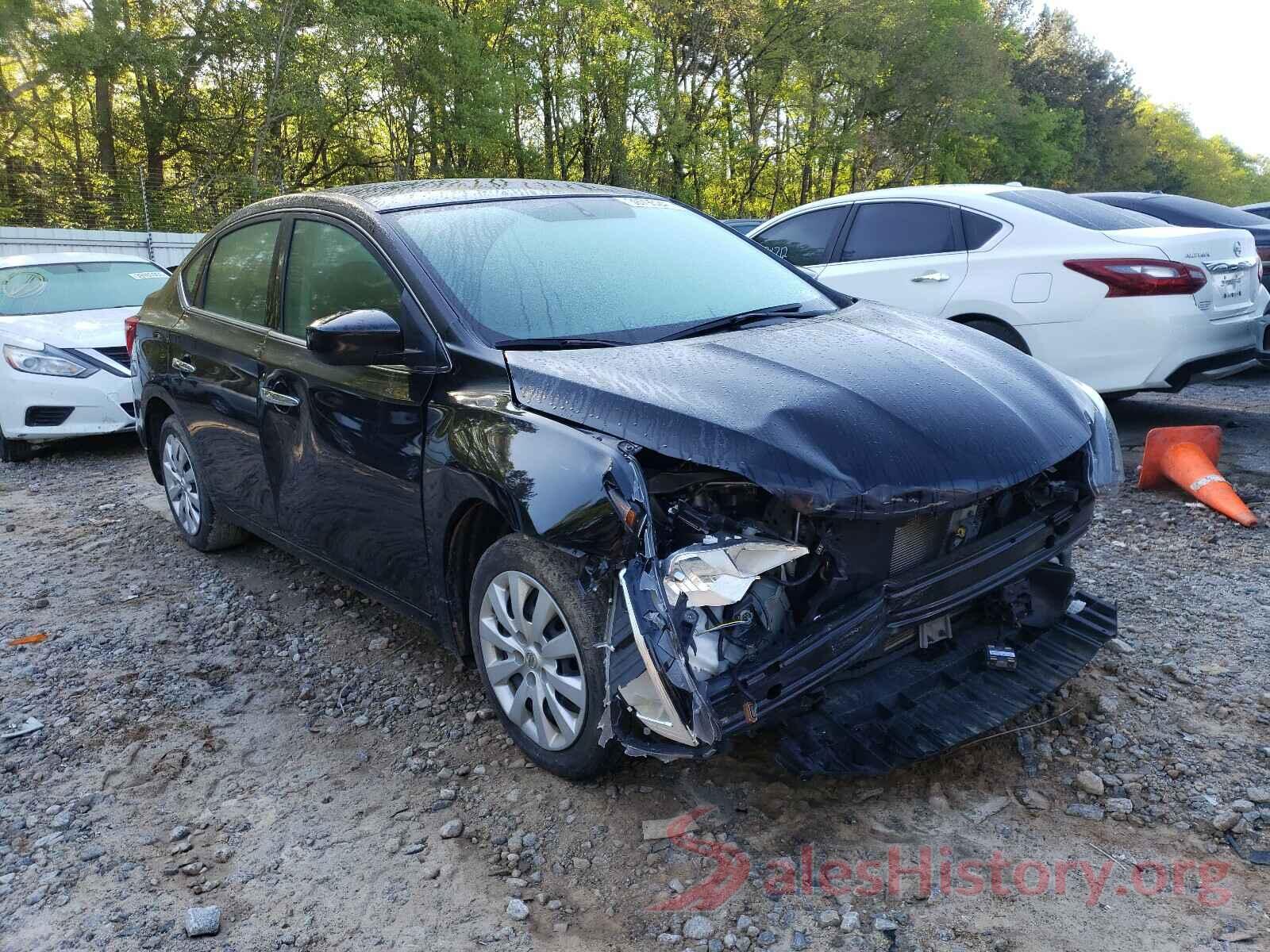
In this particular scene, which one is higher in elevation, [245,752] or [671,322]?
[671,322]

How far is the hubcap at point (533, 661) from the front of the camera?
8.61ft

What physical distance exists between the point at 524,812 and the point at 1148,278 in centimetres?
491

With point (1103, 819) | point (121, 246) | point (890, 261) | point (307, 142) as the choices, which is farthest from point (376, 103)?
point (1103, 819)

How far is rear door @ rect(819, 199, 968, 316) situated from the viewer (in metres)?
6.40

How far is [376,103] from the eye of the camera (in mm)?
24562

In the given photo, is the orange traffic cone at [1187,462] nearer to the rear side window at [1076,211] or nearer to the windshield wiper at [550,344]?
the rear side window at [1076,211]

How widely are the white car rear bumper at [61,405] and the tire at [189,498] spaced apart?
93.1 inches

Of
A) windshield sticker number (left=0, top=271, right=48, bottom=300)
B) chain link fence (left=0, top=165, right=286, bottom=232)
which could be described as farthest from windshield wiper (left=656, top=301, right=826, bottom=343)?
chain link fence (left=0, top=165, right=286, bottom=232)

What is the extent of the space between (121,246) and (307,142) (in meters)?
8.01

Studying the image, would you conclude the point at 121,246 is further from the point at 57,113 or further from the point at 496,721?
the point at 496,721

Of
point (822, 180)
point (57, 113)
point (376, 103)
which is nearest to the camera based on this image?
point (57, 113)

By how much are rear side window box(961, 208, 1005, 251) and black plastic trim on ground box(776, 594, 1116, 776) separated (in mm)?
3916

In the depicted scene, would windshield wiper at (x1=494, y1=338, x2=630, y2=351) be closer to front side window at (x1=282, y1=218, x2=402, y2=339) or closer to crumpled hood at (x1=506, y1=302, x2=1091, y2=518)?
crumpled hood at (x1=506, y1=302, x2=1091, y2=518)

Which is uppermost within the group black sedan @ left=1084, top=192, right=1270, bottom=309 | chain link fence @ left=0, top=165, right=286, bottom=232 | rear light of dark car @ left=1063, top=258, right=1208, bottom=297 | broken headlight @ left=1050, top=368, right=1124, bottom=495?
chain link fence @ left=0, top=165, right=286, bottom=232
